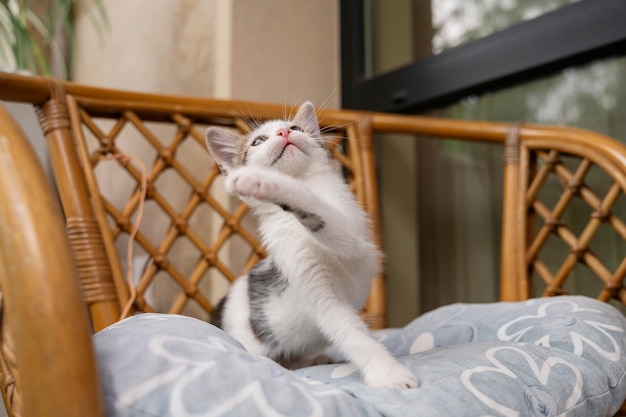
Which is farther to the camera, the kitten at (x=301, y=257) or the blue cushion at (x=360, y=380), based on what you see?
the kitten at (x=301, y=257)

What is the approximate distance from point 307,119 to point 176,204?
657 mm

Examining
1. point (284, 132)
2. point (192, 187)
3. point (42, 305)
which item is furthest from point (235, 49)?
point (42, 305)

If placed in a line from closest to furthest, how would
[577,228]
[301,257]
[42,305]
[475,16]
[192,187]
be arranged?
[42,305] → [301,257] → [192,187] → [577,228] → [475,16]

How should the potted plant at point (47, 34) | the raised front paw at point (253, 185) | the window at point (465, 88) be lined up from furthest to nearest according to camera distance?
the potted plant at point (47, 34), the window at point (465, 88), the raised front paw at point (253, 185)

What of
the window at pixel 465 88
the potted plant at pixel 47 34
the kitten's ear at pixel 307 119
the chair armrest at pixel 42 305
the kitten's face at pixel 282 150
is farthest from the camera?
the potted plant at pixel 47 34

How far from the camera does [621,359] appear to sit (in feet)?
2.48

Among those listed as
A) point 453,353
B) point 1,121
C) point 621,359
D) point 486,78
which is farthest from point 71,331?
point 486,78

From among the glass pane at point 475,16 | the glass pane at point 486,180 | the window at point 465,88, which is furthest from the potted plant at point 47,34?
the glass pane at point 486,180

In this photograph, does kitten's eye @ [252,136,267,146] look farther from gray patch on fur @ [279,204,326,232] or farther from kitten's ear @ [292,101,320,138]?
gray patch on fur @ [279,204,326,232]

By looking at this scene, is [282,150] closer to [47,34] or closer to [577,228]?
[577,228]

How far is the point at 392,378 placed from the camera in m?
0.59

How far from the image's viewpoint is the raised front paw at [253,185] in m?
0.55

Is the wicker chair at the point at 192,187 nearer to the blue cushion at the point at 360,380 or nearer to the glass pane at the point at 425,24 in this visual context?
the blue cushion at the point at 360,380

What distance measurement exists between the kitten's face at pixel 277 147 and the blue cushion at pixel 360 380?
0.26 metres
